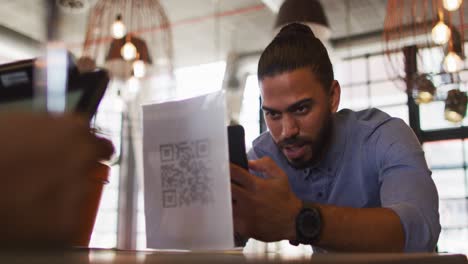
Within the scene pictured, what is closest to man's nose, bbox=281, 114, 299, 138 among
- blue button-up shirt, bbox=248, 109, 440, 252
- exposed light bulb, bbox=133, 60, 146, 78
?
blue button-up shirt, bbox=248, 109, 440, 252

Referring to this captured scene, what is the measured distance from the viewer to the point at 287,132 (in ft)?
5.03

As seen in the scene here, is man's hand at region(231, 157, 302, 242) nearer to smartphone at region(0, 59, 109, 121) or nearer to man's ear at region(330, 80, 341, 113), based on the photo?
smartphone at region(0, 59, 109, 121)

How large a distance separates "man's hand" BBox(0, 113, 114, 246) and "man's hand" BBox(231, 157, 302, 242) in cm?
81

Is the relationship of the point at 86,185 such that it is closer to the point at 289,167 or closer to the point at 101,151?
the point at 101,151

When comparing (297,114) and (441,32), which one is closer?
(297,114)

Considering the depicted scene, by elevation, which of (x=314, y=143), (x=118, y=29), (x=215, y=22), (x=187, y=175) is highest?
(x=215, y=22)

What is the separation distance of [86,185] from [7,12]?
19.7 feet

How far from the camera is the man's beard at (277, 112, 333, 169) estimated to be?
1.56 meters

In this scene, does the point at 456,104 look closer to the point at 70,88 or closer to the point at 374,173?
the point at 374,173

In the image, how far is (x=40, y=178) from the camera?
0.80 feet

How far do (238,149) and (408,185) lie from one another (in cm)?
46

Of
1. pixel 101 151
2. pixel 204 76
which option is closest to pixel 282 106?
pixel 101 151

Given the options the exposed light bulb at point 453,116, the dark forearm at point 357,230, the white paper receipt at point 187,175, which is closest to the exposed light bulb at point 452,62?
the exposed light bulb at point 453,116

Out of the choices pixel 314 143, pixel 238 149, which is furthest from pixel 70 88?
pixel 314 143
